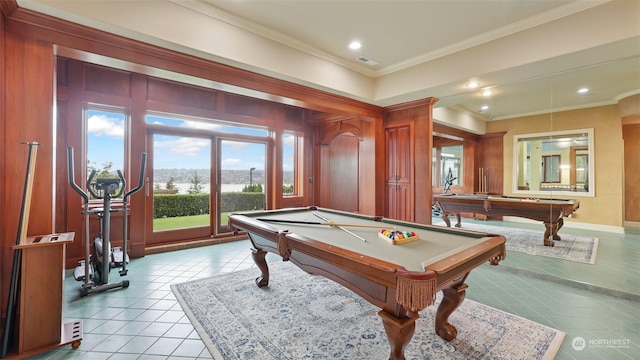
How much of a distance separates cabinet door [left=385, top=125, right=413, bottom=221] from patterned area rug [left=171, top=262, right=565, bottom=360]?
2.52 meters

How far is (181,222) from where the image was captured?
183 inches

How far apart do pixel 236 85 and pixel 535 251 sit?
16.8 ft

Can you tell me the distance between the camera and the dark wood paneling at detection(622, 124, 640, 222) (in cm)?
327

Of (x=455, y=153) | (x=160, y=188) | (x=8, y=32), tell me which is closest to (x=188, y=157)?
(x=160, y=188)

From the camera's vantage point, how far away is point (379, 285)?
151 centimetres

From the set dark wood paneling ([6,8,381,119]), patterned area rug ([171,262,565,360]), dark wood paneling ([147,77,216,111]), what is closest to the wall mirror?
patterned area rug ([171,262,565,360])

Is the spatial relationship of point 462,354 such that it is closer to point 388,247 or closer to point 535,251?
point 388,247

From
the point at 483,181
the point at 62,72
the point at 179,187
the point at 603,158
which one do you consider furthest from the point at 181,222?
the point at 603,158

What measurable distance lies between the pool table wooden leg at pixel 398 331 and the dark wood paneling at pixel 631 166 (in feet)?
13.3

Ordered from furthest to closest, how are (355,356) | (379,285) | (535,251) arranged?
→ (535,251)
(355,356)
(379,285)

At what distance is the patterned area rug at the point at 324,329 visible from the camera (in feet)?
5.98

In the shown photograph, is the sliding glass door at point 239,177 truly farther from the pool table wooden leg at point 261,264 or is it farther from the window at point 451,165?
the window at point 451,165

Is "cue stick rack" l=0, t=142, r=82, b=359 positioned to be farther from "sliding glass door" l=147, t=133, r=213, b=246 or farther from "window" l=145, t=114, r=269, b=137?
"window" l=145, t=114, r=269, b=137

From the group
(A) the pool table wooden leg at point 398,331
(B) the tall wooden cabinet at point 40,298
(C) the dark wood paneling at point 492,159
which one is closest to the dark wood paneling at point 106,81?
(B) the tall wooden cabinet at point 40,298
